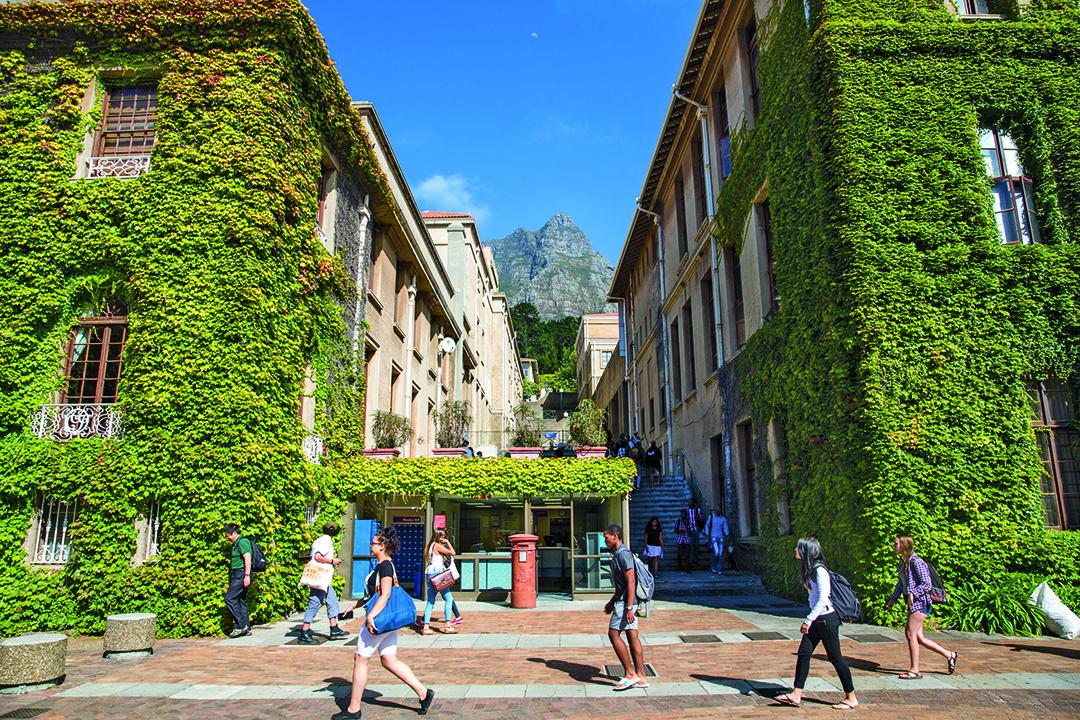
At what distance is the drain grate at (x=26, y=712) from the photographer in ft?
22.4

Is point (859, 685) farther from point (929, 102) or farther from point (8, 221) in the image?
point (8, 221)

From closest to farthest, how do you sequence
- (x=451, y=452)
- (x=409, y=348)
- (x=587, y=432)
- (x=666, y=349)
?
(x=587, y=432) < (x=451, y=452) < (x=409, y=348) < (x=666, y=349)

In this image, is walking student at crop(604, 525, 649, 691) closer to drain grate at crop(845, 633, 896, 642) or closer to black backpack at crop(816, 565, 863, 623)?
black backpack at crop(816, 565, 863, 623)

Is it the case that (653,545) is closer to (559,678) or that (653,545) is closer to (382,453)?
(382,453)

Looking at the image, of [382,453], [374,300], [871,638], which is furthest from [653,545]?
[374,300]

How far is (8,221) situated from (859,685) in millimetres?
15494

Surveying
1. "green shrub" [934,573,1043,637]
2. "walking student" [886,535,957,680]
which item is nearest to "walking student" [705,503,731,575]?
"green shrub" [934,573,1043,637]

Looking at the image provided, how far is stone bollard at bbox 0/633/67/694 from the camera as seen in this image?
775 centimetres

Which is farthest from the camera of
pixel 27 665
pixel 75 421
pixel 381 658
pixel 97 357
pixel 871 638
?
pixel 97 357

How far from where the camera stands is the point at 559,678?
823cm

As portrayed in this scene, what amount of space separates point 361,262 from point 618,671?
1275 cm

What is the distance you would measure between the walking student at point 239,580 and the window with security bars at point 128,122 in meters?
7.86

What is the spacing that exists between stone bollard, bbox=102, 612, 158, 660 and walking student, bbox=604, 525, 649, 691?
638cm

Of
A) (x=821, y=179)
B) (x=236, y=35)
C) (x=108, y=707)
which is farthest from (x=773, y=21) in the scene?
(x=108, y=707)
